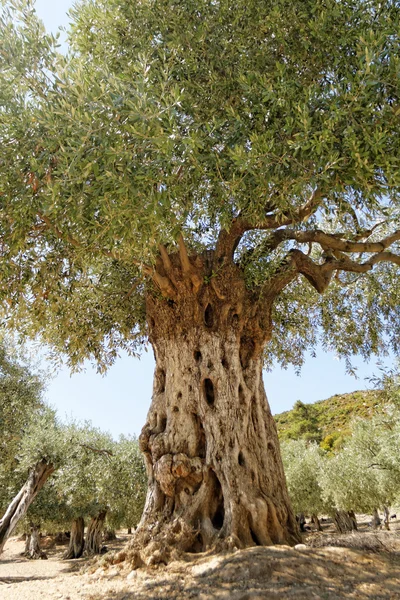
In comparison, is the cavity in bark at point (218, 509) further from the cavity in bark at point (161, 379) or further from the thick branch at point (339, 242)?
the thick branch at point (339, 242)

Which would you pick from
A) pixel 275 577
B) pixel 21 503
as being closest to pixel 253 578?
pixel 275 577

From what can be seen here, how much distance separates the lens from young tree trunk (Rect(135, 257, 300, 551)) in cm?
775

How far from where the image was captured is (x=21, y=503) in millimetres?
14961

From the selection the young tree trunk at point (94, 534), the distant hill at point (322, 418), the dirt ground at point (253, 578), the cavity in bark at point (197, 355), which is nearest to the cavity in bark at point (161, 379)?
the cavity in bark at point (197, 355)

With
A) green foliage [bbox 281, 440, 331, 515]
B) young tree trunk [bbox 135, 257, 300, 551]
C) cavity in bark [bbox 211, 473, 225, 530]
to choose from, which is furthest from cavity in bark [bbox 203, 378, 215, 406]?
green foliage [bbox 281, 440, 331, 515]

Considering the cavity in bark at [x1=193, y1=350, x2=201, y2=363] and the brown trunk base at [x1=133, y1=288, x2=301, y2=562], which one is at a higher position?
the cavity in bark at [x1=193, y1=350, x2=201, y2=363]

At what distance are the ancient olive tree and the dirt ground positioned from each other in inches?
37.3

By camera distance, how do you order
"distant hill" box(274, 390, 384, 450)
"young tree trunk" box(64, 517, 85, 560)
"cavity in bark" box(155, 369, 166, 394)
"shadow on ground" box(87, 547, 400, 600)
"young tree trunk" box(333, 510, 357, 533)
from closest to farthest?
"shadow on ground" box(87, 547, 400, 600) → "cavity in bark" box(155, 369, 166, 394) → "young tree trunk" box(64, 517, 85, 560) → "young tree trunk" box(333, 510, 357, 533) → "distant hill" box(274, 390, 384, 450)

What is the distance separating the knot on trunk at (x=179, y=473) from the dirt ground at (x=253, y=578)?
1.34 meters

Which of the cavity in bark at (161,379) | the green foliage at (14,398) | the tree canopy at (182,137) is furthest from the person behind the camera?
the green foliage at (14,398)

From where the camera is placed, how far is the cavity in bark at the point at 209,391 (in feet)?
30.1

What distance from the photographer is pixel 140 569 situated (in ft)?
23.0

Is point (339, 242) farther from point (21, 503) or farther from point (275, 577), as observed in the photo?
point (21, 503)

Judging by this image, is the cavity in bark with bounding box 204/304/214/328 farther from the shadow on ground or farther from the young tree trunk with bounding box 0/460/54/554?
the young tree trunk with bounding box 0/460/54/554
